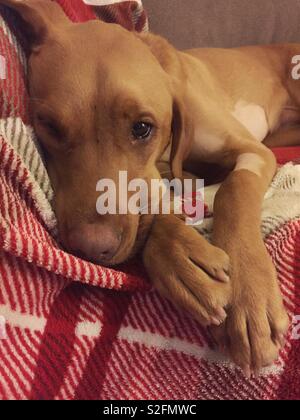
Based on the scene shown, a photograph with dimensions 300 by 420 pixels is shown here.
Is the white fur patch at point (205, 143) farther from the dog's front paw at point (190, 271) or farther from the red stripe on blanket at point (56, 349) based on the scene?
the red stripe on blanket at point (56, 349)

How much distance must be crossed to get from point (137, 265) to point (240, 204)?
26 cm

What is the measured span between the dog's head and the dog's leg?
18cm

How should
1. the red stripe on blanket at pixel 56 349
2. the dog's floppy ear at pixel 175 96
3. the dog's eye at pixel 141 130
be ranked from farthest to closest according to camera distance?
1. the dog's floppy ear at pixel 175 96
2. the dog's eye at pixel 141 130
3. the red stripe on blanket at pixel 56 349

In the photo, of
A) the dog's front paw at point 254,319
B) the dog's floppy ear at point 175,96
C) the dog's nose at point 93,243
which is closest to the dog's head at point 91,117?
the dog's nose at point 93,243

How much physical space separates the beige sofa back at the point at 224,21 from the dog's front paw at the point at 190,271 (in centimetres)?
154

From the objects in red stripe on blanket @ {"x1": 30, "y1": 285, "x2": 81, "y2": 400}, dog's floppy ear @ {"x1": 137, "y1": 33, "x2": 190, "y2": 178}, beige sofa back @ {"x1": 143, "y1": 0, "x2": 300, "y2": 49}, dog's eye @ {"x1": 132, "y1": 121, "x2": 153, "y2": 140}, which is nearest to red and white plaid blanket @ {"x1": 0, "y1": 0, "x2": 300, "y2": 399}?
red stripe on blanket @ {"x1": 30, "y1": 285, "x2": 81, "y2": 400}

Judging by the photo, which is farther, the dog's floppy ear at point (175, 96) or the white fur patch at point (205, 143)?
the white fur patch at point (205, 143)

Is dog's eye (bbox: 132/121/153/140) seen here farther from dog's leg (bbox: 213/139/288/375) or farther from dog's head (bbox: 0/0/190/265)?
dog's leg (bbox: 213/139/288/375)

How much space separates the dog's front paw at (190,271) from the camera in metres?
0.77

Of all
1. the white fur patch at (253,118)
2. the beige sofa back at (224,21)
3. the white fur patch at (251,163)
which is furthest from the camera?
the beige sofa back at (224,21)

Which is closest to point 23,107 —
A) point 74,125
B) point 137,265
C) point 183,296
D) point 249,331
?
point 74,125

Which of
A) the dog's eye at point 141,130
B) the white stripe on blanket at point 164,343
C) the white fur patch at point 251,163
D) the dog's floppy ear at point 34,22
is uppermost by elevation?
the dog's floppy ear at point 34,22

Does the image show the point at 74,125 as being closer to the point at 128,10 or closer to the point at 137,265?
the point at 137,265

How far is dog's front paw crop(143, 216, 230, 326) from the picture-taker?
77 cm
